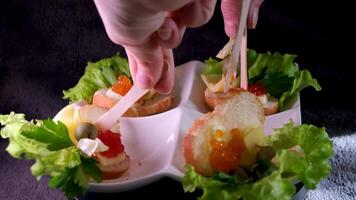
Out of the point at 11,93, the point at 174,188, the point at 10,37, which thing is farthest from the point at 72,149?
the point at 10,37

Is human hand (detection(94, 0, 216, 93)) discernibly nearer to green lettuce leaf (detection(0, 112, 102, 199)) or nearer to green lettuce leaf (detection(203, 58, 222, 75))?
green lettuce leaf (detection(0, 112, 102, 199))

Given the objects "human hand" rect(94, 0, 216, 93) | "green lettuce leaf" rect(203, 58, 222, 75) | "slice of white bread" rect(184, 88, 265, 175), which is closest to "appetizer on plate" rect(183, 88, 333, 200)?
"slice of white bread" rect(184, 88, 265, 175)

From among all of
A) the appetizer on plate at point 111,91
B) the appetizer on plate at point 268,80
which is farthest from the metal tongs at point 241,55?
the appetizer on plate at point 111,91

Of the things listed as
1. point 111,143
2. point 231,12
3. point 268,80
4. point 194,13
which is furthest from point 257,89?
point 194,13

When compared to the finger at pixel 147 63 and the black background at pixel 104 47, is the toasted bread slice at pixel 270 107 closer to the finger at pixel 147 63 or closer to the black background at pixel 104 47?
the black background at pixel 104 47

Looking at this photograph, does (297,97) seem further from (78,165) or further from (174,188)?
(78,165)

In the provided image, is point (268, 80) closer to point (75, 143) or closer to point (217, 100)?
point (217, 100)
